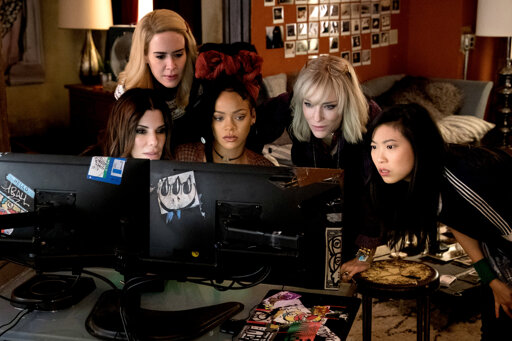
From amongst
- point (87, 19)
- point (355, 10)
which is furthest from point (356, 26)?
point (87, 19)

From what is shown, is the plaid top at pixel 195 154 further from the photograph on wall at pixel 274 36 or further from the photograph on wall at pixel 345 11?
the photograph on wall at pixel 345 11

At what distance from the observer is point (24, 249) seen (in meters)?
1.77

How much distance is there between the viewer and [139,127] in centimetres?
231

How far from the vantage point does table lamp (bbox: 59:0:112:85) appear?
509 centimetres

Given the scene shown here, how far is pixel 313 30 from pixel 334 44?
0.37 m

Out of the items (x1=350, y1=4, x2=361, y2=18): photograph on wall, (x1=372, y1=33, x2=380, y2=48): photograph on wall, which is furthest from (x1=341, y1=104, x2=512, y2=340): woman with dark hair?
(x1=372, y1=33, x2=380, y2=48): photograph on wall

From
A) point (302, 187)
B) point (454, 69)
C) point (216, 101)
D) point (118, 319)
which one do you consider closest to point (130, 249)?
point (118, 319)

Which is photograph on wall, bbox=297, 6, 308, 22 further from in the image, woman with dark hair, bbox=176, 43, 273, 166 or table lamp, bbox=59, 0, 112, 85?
woman with dark hair, bbox=176, 43, 273, 166

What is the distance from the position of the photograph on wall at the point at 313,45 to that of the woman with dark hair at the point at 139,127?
3.52 metres

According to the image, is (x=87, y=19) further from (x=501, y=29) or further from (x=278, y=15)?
(x=501, y=29)

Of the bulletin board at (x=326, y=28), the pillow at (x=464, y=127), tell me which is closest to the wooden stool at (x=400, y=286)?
the bulletin board at (x=326, y=28)

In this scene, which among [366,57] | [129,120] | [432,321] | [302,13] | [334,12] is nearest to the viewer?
[129,120]

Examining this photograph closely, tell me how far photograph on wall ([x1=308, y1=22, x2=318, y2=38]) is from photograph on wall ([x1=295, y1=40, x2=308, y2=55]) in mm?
86

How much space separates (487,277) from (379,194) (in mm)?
461
